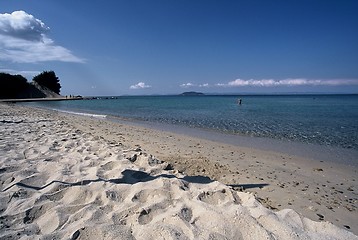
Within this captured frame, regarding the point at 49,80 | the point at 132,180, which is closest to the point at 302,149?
the point at 132,180

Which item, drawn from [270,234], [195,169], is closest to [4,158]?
[195,169]

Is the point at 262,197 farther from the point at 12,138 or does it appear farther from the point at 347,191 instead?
the point at 12,138

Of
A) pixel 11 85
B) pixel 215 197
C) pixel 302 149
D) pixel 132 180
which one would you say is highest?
pixel 11 85

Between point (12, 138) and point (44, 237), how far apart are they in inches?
245

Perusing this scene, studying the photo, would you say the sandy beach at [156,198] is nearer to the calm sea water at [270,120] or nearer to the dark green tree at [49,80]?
the calm sea water at [270,120]

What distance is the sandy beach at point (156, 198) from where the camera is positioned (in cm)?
291

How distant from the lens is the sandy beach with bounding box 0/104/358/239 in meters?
2.91

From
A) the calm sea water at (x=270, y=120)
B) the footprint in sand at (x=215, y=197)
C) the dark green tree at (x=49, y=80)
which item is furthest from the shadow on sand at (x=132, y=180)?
the dark green tree at (x=49, y=80)

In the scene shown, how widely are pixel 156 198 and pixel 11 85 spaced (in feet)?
271

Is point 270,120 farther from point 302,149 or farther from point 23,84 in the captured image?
point 23,84

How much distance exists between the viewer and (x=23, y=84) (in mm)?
A: 73750

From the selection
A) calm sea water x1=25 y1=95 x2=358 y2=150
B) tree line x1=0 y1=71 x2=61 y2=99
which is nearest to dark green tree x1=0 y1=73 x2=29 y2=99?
tree line x1=0 y1=71 x2=61 y2=99

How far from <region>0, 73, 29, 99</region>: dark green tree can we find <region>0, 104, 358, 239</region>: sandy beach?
75.9 metres

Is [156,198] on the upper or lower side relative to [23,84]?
lower
